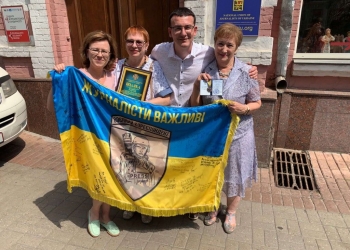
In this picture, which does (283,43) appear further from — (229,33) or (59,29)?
(59,29)

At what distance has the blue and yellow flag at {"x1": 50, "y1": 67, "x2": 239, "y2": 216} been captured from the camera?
7.60 ft

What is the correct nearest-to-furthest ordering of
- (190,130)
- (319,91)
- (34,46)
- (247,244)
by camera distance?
(190,130)
(247,244)
(319,91)
(34,46)

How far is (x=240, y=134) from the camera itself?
2426 millimetres

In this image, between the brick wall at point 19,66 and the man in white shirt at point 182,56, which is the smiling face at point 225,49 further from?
the brick wall at point 19,66

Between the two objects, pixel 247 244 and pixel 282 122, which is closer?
pixel 247 244

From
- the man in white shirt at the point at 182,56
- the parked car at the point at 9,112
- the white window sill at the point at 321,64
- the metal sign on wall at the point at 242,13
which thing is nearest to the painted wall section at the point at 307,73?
the white window sill at the point at 321,64

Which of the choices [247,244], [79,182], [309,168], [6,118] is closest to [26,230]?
[79,182]

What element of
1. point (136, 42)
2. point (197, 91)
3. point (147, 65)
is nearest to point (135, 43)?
point (136, 42)

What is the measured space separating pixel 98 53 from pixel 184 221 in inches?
73.0

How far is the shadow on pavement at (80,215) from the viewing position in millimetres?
2766

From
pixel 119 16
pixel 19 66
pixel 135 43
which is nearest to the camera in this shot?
pixel 135 43

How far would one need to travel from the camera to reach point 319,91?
13.0 ft

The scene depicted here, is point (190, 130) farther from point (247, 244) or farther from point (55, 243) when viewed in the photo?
point (55, 243)

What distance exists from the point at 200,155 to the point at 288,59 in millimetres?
2450
